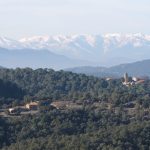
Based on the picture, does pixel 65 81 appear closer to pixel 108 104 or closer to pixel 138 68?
pixel 108 104

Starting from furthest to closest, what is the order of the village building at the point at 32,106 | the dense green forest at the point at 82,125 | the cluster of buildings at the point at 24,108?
the village building at the point at 32,106
the cluster of buildings at the point at 24,108
the dense green forest at the point at 82,125

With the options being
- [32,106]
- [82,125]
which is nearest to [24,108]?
[32,106]

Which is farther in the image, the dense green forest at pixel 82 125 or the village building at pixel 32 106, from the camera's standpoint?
the village building at pixel 32 106

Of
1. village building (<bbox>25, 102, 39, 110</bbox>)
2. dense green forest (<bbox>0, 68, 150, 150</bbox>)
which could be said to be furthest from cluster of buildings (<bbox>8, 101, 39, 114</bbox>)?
dense green forest (<bbox>0, 68, 150, 150</bbox>)

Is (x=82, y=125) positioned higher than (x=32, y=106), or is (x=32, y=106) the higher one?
(x=32, y=106)

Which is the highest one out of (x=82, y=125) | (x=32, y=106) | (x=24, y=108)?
(x=32, y=106)

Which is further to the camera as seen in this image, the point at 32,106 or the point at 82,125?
the point at 32,106

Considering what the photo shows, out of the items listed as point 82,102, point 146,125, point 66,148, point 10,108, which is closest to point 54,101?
point 82,102

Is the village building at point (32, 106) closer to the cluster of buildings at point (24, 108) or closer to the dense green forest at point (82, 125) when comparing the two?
the cluster of buildings at point (24, 108)

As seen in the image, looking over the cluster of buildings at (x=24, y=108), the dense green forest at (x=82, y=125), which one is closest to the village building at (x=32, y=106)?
the cluster of buildings at (x=24, y=108)

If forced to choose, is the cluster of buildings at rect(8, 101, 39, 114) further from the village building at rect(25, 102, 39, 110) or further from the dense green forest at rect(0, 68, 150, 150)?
the dense green forest at rect(0, 68, 150, 150)

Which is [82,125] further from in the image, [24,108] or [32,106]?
[24,108]
